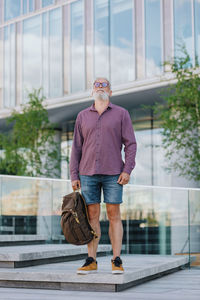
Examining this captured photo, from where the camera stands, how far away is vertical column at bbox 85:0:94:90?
21.5m

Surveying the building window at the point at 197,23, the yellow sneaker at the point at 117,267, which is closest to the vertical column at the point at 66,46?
the building window at the point at 197,23

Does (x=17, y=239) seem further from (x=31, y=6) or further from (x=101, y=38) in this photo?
(x=31, y=6)

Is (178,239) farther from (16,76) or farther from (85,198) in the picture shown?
(16,76)

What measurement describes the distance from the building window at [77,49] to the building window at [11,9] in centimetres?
360

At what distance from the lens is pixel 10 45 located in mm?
24766

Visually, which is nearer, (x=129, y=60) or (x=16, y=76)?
(x=129, y=60)

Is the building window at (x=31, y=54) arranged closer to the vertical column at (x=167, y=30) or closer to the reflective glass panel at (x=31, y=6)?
the reflective glass panel at (x=31, y=6)

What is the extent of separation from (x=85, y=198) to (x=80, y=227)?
0.29m

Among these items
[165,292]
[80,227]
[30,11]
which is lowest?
[165,292]

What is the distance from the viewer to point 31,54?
2389cm

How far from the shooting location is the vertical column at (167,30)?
62.8 ft

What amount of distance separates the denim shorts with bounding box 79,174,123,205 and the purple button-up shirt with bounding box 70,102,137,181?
0.06m

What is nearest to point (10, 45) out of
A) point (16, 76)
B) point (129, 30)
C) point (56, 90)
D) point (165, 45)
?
point (16, 76)

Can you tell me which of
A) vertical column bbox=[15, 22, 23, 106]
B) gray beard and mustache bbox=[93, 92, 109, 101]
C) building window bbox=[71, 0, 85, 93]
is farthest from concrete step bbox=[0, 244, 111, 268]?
vertical column bbox=[15, 22, 23, 106]
